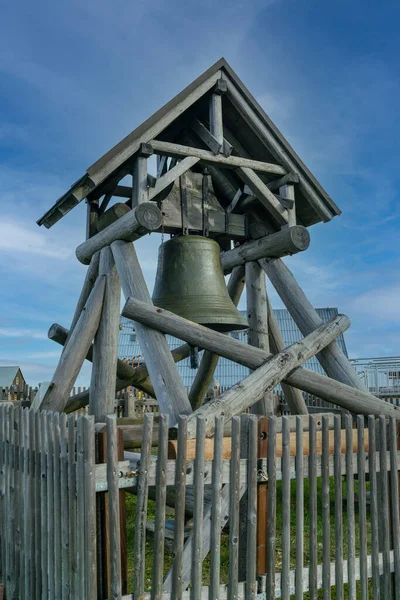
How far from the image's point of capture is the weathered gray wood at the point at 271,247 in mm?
7238


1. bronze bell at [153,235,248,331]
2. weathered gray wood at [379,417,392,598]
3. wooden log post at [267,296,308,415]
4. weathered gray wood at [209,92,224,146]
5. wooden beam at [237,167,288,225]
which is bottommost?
weathered gray wood at [379,417,392,598]

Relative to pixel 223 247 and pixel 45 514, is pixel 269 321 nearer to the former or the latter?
pixel 223 247

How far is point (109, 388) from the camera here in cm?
662

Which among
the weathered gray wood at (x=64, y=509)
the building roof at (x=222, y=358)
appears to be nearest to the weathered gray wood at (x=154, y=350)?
the weathered gray wood at (x=64, y=509)

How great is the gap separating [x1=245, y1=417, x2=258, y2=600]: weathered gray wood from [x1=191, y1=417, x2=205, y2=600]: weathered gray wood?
0.39m

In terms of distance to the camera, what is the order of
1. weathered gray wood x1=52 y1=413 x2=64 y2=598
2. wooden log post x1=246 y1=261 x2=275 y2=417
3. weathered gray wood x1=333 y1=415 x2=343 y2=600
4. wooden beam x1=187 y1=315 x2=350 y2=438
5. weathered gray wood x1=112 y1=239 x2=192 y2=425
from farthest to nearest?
wooden log post x1=246 y1=261 x2=275 y2=417 < weathered gray wood x1=112 y1=239 x2=192 y2=425 < wooden beam x1=187 y1=315 x2=350 y2=438 < weathered gray wood x1=333 y1=415 x2=343 y2=600 < weathered gray wood x1=52 y1=413 x2=64 y2=598

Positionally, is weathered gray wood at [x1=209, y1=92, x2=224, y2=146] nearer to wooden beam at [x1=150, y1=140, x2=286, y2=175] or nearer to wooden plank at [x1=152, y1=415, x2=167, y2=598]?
wooden beam at [x1=150, y1=140, x2=286, y2=175]

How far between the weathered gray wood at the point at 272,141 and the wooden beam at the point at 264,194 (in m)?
0.53

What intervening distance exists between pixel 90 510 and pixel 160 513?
47cm

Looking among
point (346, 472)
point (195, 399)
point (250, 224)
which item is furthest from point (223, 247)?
point (346, 472)

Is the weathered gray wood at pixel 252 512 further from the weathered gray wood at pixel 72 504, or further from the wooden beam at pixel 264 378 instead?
the weathered gray wood at pixel 72 504

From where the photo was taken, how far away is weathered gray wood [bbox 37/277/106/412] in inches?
261

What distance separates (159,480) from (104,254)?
369cm

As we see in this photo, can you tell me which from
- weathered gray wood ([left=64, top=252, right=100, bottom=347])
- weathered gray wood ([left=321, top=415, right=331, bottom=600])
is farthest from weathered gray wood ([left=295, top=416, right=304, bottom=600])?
weathered gray wood ([left=64, top=252, right=100, bottom=347])
